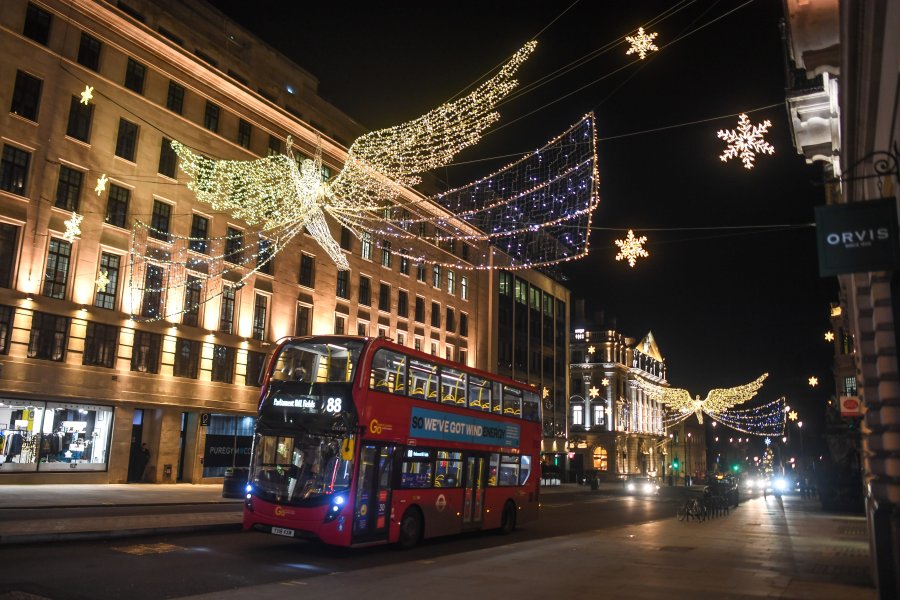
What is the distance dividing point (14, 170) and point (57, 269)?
380 cm

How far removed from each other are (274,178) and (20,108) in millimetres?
9500

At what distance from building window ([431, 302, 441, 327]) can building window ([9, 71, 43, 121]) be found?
28.9 metres

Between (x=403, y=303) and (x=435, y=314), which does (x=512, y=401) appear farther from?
(x=435, y=314)

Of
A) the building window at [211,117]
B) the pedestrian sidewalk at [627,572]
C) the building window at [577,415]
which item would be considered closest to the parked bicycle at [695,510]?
the pedestrian sidewalk at [627,572]

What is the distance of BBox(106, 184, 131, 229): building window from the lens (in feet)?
91.5

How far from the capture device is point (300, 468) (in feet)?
42.7

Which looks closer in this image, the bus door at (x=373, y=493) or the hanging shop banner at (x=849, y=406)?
the bus door at (x=373, y=493)

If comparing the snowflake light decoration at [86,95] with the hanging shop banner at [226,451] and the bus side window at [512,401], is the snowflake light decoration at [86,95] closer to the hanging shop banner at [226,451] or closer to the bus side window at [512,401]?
the hanging shop banner at [226,451]

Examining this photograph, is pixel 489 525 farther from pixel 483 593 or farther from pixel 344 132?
pixel 344 132

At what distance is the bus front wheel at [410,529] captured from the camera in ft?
47.9

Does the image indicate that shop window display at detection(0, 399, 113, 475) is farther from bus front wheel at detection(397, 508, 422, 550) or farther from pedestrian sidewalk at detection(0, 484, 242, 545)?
bus front wheel at detection(397, 508, 422, 550)

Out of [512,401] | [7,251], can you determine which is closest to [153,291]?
[7,251]

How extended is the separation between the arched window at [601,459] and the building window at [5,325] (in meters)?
71.4

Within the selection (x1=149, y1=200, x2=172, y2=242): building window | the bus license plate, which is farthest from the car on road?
the bus license plate
